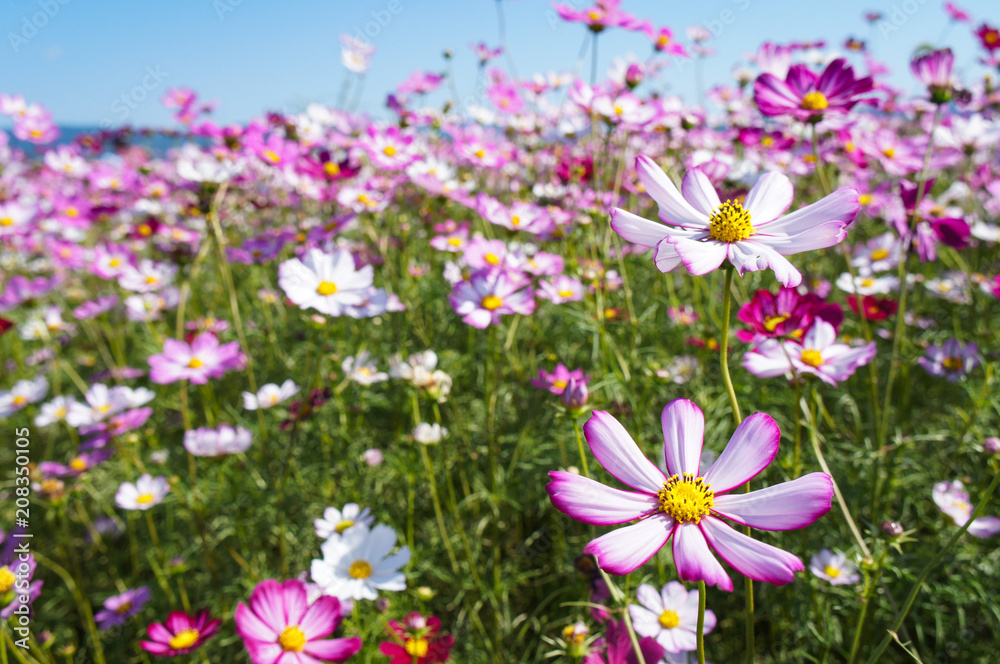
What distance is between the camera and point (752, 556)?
41cm

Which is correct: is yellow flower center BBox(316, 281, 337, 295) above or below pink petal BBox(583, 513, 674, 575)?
above

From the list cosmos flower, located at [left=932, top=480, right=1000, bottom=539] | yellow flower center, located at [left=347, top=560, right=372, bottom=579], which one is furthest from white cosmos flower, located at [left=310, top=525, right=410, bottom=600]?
cosmos flower, located at [left=932, top=480, right=1000, bottom=539]

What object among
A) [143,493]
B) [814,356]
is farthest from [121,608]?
[814,356]

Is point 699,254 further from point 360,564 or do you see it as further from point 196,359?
point 196,359

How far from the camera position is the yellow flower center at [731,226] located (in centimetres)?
52

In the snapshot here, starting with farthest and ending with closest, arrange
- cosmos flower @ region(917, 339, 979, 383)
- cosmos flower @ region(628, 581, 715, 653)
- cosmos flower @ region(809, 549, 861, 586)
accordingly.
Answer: cosmos flower @ region(917, 339, 979, 383), cosmos flower @ region(809, 549, 861, 586), cosmos flower @ region(628, 581, 715, 653)

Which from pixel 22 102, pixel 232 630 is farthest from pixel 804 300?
pixel 22 102

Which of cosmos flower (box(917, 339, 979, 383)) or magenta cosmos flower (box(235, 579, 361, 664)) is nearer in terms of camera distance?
magenta cosmos flower (box(235, 579, 361, 664))

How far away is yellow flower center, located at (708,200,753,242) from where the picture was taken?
0.52 metres

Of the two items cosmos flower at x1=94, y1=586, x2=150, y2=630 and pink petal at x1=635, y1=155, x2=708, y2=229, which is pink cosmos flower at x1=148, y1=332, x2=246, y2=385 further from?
pink petal at x1=635, y1=155, x2=708, y2=229

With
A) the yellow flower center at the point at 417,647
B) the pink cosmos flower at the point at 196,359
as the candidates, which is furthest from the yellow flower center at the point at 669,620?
the pink cosmos flower at the point at 196,359

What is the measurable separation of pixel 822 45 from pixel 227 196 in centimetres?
316

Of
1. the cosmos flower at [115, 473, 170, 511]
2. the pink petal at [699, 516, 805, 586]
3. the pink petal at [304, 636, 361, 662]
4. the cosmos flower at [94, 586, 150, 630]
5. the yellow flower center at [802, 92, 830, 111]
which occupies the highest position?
the yellow flower center at [802, 92, 830, 111]

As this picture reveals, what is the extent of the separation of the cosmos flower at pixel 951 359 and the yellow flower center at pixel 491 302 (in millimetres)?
990
